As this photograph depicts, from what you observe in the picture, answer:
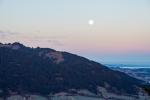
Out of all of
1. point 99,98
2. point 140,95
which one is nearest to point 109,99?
point 99,98

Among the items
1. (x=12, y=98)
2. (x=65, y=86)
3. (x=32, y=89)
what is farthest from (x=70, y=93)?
(x=12, y=98)

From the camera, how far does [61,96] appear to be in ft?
369

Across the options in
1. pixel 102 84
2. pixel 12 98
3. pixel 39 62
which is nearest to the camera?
pixel 12 98

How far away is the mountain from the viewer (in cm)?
11864

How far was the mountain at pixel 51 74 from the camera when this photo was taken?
119 m

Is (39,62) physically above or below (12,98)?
above

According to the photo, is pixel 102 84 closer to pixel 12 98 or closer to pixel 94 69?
pixel 94 69

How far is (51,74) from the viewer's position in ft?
426

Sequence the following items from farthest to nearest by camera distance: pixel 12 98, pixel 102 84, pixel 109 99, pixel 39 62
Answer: pixel 39 62 < pixel 102 84 < pixel 109 99 < pixel 12 98

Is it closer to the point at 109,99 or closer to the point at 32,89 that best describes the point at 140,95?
the point at 109,99

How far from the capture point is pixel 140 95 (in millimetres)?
118188

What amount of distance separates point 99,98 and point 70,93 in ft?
31.6

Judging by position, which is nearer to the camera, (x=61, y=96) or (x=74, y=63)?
(x=61, y=96)

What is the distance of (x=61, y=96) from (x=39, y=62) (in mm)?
27853
